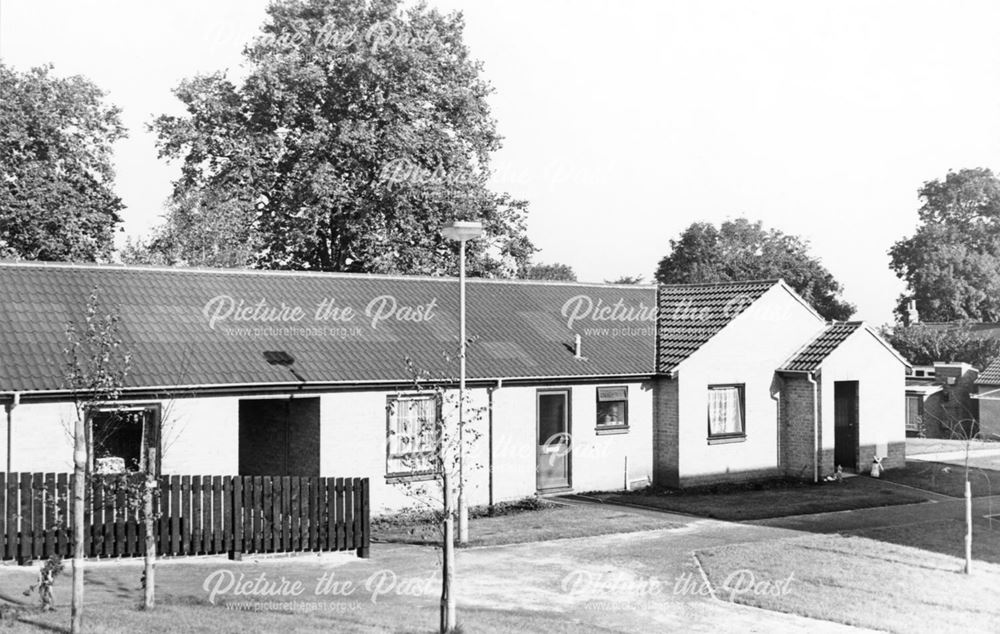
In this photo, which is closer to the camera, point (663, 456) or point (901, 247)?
point (663, 456)

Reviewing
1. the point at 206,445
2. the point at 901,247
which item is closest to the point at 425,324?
Result: the point at 206,445

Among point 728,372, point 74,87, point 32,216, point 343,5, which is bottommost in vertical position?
point 728,372

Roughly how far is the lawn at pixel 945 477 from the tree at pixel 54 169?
27.7 meters

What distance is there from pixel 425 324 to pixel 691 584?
10.8 meters

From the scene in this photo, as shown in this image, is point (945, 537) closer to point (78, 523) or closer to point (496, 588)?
point (496, 588)

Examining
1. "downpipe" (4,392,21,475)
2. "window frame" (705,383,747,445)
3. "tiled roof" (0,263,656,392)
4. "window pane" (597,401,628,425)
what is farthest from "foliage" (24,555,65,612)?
"window frame" (705,383,747,445)

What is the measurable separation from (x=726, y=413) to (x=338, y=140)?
680 inches

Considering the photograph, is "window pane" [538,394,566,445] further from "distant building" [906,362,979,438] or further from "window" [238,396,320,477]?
"distant building" [906,362,979,438]

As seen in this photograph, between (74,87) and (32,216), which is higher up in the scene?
(74,87)

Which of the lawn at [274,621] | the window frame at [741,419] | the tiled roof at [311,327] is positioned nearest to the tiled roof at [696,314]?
the tiled roof at [311,327]

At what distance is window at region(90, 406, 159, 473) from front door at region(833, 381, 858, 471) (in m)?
18.2

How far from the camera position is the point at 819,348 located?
2842 cm

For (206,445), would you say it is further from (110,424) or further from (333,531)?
(333,531)

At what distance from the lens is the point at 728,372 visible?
2720 cm
